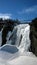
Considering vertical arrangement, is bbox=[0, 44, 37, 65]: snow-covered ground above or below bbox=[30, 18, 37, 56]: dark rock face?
below

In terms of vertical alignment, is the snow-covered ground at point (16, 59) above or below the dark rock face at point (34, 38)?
below

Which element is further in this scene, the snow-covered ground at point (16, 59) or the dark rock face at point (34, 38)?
the dark rock face at point (34, 38)

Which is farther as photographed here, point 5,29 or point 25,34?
point 5,29

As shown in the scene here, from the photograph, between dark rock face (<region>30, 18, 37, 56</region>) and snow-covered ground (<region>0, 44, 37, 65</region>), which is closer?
snow-covered ground (<region>0, 44, 37, 65</region>)

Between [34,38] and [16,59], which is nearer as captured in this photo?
[16,59]

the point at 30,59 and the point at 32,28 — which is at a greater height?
the point at 32,28

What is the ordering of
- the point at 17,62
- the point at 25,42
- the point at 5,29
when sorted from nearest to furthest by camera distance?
the point at 17,62
the point at 25,42
the point at 5,29

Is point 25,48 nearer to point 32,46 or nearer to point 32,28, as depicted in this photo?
point 32,46

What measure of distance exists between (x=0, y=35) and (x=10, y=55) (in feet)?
21.6

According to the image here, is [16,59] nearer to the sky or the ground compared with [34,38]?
nearer to the ground

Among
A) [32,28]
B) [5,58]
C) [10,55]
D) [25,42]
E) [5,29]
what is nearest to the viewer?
[5,58]

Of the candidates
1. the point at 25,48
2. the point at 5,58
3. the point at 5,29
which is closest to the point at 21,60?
the point at 5,58

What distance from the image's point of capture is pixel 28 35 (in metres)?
8.43

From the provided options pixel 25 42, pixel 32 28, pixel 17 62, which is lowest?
pixel 17 62
